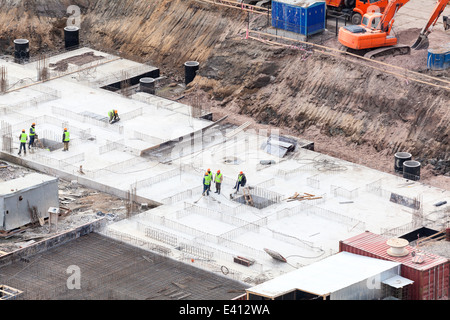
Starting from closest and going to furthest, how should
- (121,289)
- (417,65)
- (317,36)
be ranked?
(121,289) → (417,65) → (317,36)

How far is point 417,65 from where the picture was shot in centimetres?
7462

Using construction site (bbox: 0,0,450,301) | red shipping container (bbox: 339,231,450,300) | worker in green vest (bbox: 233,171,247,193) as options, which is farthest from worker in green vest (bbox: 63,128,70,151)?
red shipping container (bbox: 339,231,450,300)

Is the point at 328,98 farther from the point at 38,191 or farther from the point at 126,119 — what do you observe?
the point at 38,191

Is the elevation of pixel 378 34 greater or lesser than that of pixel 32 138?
greater

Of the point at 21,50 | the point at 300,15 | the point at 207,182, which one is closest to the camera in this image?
the point at 207,182

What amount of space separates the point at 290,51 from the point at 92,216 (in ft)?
66.2

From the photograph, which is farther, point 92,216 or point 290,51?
point 290,51

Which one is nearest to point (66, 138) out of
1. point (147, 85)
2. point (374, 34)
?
point (147, 85)

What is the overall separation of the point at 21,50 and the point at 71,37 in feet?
11.9

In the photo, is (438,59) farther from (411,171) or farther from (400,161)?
(411,171)

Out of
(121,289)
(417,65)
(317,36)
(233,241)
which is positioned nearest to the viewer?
(121,289)

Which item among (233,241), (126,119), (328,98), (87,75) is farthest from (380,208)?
(87,75)

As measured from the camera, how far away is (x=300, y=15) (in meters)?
78.6

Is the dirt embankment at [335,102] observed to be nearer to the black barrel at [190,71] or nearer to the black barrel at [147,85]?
the black barrel at [190,71]
